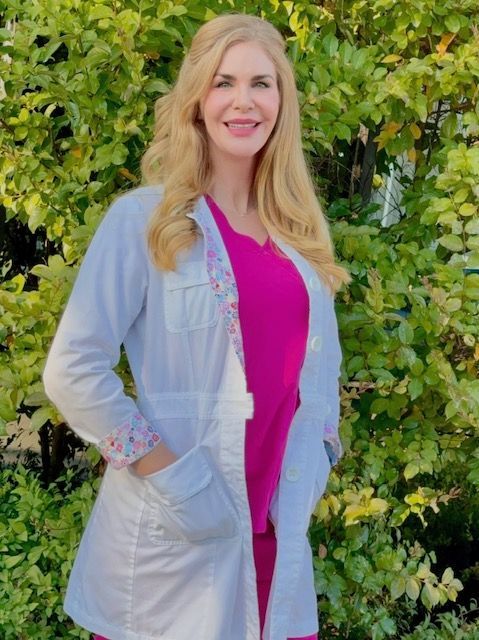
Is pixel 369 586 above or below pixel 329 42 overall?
below

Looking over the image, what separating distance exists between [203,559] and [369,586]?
1.11 metres

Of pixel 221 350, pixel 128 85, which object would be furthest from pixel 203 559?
pixel 128 85

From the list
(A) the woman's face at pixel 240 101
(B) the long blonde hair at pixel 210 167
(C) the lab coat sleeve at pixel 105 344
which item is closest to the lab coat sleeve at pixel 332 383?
(B) the long blonde hair at pixel 210 167

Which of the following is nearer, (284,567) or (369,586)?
(284,567)

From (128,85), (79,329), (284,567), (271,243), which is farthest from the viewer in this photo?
(128,85)

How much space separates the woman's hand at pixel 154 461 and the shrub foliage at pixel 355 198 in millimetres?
790

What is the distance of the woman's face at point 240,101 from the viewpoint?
210 cm

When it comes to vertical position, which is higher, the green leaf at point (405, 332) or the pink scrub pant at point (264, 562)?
the green leaf at point (405, 332)

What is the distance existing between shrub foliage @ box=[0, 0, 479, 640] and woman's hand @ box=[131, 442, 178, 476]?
0.79m

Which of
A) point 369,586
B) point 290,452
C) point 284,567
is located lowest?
point 369,586

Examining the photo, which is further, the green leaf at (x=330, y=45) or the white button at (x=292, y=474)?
the green leaf at (x=330, y=45)

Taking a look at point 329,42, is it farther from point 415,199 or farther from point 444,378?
point 444,378

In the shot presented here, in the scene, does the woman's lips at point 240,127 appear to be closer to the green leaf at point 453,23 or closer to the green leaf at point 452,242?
the green leaf at point 452,242

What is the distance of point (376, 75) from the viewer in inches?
109
